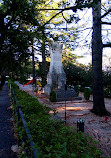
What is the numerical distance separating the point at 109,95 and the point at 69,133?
12.5 m

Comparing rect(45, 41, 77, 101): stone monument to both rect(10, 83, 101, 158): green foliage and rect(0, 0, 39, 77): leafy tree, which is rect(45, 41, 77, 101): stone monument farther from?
rect(10, 83, 101, 158): green foliage

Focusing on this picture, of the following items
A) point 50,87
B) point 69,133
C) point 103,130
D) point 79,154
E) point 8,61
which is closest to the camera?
point 79,154

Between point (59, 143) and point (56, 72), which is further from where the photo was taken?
point (56, 72)

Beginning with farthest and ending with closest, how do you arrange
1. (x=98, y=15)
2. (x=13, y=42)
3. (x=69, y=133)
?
1. (x=13, y=42)
2. (x=98, y=15)
3. (x=69, y=133)

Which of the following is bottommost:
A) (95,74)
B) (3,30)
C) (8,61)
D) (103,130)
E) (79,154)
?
(103,130)

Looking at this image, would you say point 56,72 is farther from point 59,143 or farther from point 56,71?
point 59,143

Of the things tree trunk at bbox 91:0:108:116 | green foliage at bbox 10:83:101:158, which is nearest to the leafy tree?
tree trunk at bbox 91:0:108:116

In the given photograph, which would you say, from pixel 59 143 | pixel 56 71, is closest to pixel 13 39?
pixel 56 71

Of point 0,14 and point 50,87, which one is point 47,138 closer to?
point 0,14

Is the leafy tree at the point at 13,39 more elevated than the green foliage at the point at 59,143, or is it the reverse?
the leafy tree at the point at 13,39

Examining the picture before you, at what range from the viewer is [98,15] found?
7148 millimetres

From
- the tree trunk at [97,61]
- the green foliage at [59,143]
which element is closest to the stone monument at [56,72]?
the tree trunk at [97,61]

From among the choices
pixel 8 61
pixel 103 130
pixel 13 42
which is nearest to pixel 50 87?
pixel 8 61

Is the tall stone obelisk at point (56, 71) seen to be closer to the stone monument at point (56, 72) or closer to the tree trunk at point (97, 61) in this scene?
the stone monument at point (56, 72)
